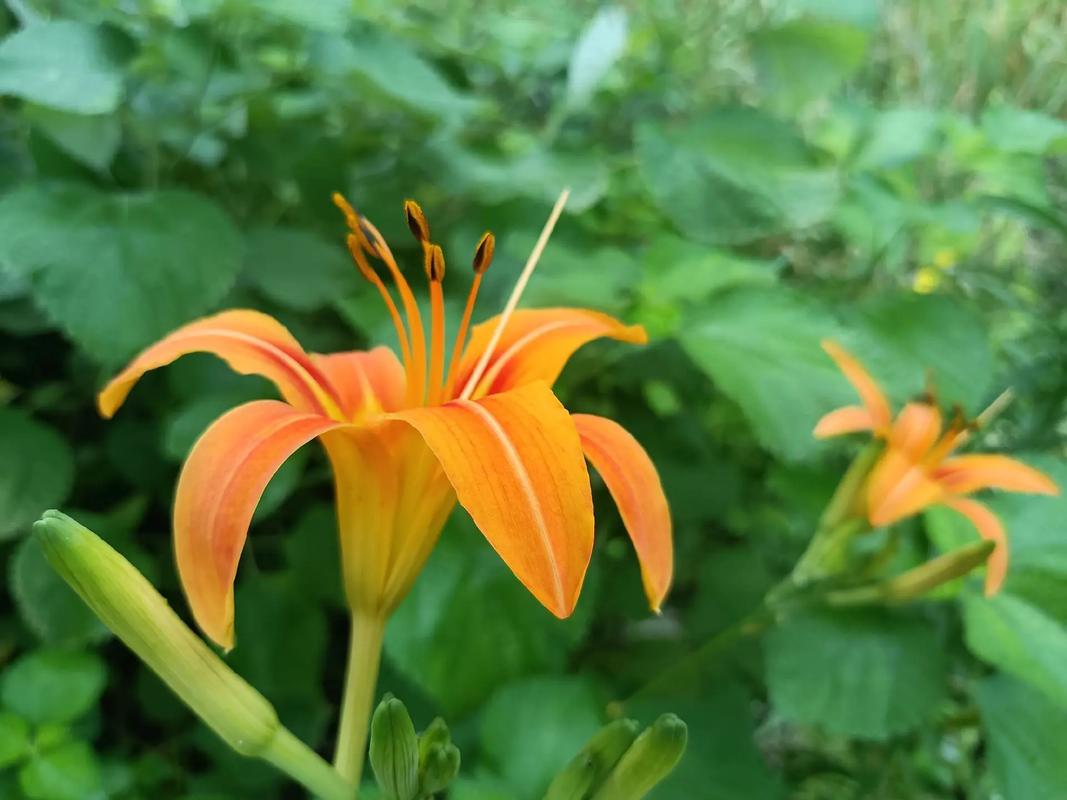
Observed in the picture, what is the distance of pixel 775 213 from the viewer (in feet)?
2.28

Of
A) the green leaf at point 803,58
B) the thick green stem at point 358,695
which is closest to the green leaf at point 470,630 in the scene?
the thick green stem at point 358,695

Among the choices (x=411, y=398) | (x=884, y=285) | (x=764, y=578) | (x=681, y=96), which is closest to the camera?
(x=411, y=398)

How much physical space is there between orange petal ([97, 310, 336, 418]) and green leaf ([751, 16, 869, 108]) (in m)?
0.69

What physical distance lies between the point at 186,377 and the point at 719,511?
431mm

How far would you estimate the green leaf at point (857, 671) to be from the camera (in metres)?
0.53

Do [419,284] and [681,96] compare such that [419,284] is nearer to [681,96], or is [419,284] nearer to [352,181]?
[352,181]

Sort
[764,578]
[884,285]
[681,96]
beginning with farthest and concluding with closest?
[681,96], [884,285], [764,578]

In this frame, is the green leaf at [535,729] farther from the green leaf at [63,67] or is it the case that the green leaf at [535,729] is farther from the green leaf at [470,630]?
the green leaf at [63,67]

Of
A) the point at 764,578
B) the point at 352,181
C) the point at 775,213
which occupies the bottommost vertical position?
the point at 764,578

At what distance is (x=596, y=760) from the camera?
0.35m

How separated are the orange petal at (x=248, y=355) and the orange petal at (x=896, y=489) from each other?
1.07 feet

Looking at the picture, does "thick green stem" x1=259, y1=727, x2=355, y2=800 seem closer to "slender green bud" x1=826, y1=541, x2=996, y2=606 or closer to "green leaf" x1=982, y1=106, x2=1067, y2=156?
"slender green bud" x1=826, y1=541, x2=996, y2=606

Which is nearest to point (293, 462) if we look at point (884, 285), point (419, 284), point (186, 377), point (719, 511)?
point (186, 377)

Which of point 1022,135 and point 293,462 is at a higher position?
point 1022,135
